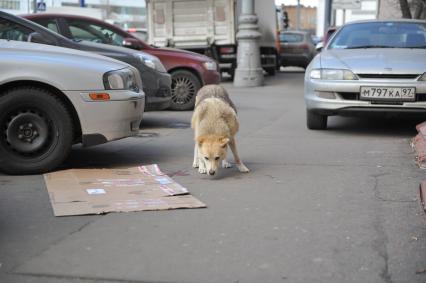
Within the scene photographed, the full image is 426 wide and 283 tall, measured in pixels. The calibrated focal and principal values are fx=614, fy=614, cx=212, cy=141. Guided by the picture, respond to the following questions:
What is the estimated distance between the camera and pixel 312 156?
22.9 ft

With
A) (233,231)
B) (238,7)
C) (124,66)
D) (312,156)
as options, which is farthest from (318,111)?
(238,7)

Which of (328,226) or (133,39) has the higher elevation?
(133,39)

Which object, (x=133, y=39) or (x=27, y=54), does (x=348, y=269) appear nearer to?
(x=27, y=54)

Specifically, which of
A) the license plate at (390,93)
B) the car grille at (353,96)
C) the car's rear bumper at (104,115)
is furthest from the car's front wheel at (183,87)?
the car's rear bumper at (104,115)

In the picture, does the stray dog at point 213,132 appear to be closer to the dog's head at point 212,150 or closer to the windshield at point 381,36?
the dog's head at point 212,150

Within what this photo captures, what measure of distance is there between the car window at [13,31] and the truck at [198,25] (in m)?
11.4

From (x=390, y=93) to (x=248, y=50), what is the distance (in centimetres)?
946

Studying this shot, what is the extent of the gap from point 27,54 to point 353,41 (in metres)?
5.21

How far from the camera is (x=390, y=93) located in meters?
7.82

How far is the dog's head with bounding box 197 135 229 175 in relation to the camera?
561 centimetres

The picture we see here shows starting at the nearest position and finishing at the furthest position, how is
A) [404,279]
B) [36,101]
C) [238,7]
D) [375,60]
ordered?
[404,279] < [36,101] < [375,60] < [238,7]

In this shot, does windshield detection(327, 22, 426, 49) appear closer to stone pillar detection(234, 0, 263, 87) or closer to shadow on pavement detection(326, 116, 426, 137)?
shadow on pavement detection(326, 116, 426, 137)

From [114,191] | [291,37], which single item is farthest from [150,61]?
[291,37]

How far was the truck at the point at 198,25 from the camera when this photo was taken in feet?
60.2
